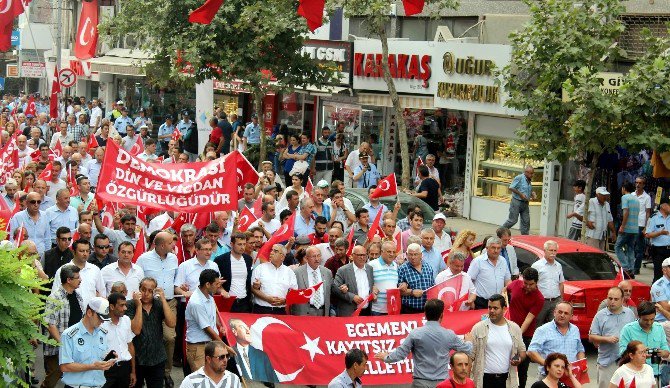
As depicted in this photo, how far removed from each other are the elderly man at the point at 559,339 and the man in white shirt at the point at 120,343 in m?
3.63

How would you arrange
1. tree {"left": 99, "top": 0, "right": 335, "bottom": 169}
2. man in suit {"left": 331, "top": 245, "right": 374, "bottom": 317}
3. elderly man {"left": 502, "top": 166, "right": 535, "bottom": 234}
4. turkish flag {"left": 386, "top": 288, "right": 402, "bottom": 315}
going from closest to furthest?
man in suit {"left": 331, "top": 245, "right": 374, "bottom": 317} → turkish flag {"left": 386, "top": 288, "right": 402, "bottom": 315} → elderly man {"left": 502, "top": 166, "right": 535, "bottom": 234} → tree {"left": 99, "top": 0, "right": 335, "bottom": 169}

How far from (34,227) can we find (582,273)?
6644 millimetres

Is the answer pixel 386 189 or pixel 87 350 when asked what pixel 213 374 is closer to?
pixel 87 350

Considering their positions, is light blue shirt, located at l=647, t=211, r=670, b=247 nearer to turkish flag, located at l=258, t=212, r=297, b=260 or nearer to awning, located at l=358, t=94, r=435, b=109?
turkish flag, located at l=258, t=212, r=297, b=260

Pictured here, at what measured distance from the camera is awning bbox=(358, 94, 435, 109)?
91.8ft

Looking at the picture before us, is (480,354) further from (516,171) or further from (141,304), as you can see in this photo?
(516,171)

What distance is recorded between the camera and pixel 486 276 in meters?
14.7

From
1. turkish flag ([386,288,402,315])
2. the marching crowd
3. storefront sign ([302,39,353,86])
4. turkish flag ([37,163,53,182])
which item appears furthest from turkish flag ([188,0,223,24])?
storefront sign ([302,39,353,86])

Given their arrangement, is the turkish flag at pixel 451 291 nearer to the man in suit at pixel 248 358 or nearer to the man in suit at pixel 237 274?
the man in suit at pixel 237 274

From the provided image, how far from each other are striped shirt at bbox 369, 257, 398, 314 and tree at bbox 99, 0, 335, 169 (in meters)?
13.1

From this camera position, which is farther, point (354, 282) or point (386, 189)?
point (386, 189)

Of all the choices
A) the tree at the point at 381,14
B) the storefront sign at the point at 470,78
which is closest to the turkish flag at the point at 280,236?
the tree at the point at 381,14

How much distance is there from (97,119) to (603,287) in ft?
77.7

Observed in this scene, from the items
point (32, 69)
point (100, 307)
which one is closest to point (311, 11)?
point (100, 307)
